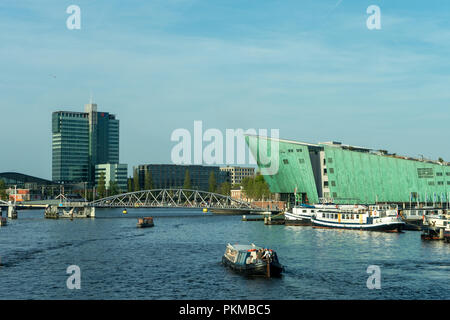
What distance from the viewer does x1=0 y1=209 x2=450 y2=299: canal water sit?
52.4m

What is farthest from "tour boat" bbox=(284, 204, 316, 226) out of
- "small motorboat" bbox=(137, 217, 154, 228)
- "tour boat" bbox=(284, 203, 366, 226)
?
"small motorboat" bbox=(137, 217, 154, 228)

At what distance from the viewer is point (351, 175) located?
173250 millimetres

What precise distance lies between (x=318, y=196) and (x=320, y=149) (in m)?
15.3

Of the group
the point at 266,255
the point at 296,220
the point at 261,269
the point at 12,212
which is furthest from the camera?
the point at 12,212

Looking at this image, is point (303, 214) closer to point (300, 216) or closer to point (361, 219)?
point (300, 216)

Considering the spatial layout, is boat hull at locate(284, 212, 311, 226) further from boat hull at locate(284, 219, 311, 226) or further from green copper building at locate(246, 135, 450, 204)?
green copper building at locate(246, 135, 450, 204)

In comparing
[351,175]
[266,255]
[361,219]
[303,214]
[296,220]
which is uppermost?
[351,175]

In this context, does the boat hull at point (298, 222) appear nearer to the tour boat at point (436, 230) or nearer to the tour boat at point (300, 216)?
the tour boat at point (300, 216)

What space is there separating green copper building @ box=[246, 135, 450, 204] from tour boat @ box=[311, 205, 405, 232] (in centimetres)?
4216

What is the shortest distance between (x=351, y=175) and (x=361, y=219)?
59376 mm

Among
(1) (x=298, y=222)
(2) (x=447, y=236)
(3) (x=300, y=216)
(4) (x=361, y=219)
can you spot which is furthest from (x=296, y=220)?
(2) (x=447, y=236)

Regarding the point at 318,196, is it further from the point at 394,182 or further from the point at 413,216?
the point at 413,216

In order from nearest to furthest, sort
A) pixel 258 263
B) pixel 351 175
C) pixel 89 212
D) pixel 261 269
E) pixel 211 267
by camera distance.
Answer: pixel 261 269 → pixel 258 263 → pixel 211 267 → pixel 351 175 → pixel 89 212

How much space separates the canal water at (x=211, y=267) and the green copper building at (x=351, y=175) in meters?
54.1
